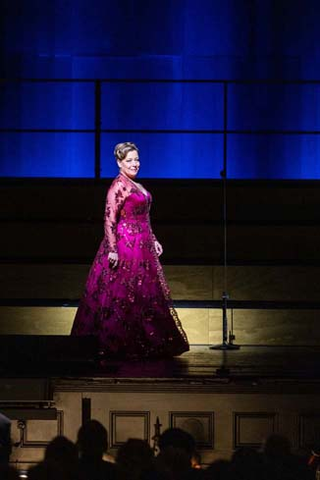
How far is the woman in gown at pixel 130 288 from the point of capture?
285 inches

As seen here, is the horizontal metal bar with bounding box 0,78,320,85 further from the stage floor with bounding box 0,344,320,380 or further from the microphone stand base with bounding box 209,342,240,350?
the stage floor with bounding box 0,344,320,380

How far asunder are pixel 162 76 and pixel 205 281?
2245 millimetres

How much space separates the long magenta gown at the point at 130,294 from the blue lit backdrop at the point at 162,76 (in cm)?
286

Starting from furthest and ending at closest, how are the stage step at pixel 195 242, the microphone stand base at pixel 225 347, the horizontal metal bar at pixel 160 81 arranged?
the horizontal metal bar at pixel 160 81 → the stage step at pixel 195 242 → the microphone stand base at pixel 225 347

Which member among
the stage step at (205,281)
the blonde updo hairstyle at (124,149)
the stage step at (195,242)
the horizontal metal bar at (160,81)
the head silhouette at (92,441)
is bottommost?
the head silhouette at (92,441)

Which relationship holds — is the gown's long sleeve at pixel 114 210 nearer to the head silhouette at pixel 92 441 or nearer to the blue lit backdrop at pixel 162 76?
the blue lit backdrop at pixel 162 76

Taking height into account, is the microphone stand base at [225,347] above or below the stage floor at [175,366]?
above

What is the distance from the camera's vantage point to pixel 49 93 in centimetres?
1017

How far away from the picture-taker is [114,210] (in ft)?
23.8

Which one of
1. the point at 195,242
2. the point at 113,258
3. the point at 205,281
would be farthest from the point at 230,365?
the point at 195,242

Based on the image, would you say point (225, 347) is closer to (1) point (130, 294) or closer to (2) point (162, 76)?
(1) point (130, 294)

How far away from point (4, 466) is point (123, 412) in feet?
9.11

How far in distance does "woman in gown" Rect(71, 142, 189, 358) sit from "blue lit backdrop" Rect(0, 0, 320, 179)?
2.86 metres

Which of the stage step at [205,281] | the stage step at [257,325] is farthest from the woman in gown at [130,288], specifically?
the stage step at [205,281]
